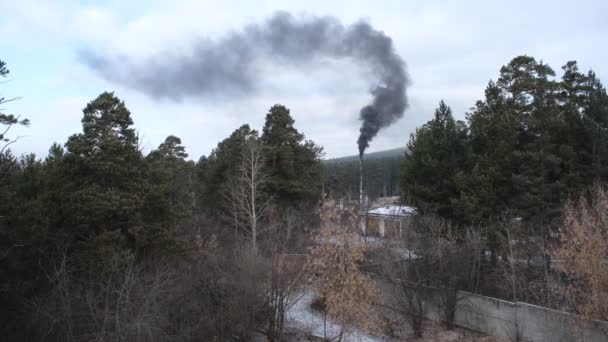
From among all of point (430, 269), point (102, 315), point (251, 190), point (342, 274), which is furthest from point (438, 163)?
point (102, 315)

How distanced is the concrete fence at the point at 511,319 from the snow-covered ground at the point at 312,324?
11.6 feet

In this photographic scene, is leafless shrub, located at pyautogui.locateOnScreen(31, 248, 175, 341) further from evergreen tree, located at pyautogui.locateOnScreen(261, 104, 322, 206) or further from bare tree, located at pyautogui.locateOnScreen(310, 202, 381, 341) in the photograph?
evergreen tree, located at pyautogui.locateOnScreen(261, 104, 322, 206)

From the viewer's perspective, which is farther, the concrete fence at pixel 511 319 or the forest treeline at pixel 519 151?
the forest treeline at pixel 519 151

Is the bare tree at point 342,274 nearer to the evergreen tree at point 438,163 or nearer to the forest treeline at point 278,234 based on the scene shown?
the forest treeline at point 278,234

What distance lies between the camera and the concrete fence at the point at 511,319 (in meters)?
15.5

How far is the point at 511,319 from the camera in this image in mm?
18359

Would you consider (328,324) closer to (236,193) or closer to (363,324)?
(363,324)

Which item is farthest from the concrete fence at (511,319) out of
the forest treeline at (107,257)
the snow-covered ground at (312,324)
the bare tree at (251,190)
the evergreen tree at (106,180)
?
the evergreen tree at (106,180)

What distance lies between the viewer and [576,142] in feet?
76.8

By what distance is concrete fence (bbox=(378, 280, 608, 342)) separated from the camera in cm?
1550

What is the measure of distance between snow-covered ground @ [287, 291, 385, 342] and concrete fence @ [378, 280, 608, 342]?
3.53 meters

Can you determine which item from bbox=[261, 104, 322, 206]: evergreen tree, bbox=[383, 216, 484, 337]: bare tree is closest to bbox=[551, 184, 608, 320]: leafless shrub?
bbox=[383, 216, 484, 337]: bare tree

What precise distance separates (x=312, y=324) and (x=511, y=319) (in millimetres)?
8663

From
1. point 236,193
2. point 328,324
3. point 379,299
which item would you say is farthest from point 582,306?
point 236,193
